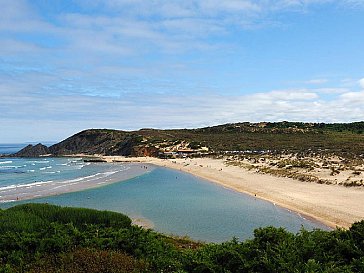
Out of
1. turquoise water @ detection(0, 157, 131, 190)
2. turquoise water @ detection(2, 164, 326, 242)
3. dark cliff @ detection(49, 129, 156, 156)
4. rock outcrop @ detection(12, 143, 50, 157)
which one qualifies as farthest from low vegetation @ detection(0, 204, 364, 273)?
rock outcrop @ detection(12, 143, 50, 157)

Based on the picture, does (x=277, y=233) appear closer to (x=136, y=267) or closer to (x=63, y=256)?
(x=136, y=267)

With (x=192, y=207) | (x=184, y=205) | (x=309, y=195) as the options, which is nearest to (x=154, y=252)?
(x=192, y=207)

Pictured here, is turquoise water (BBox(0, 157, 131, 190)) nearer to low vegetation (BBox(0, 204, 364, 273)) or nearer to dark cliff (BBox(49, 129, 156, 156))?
dark cliff (BBox(49, 129, 156, 156))

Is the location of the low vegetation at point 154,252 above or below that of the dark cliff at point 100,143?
below

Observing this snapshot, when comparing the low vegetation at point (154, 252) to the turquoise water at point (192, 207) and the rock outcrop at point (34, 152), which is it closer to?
the turquoise water at point (192, 207)

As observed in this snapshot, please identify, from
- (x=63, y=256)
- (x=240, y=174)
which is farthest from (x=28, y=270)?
(x=240, y=174)

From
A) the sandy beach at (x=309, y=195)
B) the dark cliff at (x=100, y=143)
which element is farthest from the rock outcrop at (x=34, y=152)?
the sandy beach at (x=309, y=195)

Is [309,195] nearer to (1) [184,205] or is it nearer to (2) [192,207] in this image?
(2) [192,207]
